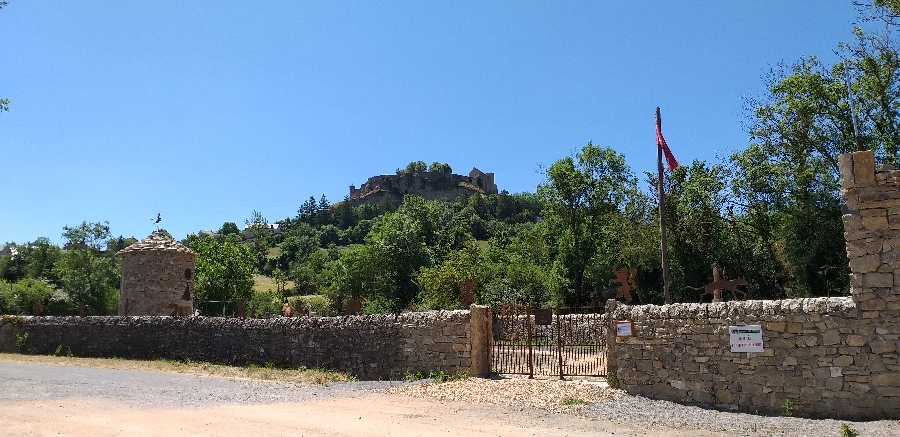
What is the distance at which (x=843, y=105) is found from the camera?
27531mm

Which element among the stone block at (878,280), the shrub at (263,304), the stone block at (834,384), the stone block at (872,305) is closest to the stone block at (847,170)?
the stone block at (878,280)

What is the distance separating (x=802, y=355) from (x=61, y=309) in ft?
195

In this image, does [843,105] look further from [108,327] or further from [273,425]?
[108,327]

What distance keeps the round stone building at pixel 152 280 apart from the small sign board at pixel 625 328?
21.9m

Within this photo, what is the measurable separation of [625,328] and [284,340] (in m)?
11.3

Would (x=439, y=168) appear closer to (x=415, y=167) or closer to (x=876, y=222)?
(x=415, y=167)

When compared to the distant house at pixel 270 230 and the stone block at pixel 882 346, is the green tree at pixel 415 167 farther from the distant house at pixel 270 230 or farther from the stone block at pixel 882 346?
the stone block at pixel 882 346

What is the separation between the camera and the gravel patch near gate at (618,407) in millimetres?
9680

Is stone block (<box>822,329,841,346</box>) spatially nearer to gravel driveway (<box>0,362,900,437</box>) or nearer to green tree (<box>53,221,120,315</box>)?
gravel driveway (<box>0,362,900,437</box>)

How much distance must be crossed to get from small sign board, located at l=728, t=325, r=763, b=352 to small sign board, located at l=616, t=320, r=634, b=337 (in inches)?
80.6

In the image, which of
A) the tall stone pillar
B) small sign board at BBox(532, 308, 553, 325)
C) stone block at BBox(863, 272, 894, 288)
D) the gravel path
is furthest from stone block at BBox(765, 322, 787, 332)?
the gravel path

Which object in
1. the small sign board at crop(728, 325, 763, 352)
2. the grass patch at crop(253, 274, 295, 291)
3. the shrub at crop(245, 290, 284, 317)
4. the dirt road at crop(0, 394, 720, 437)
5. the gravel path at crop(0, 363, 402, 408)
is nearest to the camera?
the dirt road at crop(0, 394, 720, 437)

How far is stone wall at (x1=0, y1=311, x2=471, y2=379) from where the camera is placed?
16.2 metres

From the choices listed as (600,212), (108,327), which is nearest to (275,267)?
(600,212)
